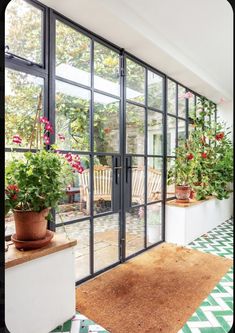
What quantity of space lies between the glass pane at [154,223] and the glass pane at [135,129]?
79 cm

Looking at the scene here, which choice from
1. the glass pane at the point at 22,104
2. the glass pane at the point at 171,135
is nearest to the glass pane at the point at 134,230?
the glass pane at the point at 171,135

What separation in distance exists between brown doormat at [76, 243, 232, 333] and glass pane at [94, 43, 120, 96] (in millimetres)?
1837

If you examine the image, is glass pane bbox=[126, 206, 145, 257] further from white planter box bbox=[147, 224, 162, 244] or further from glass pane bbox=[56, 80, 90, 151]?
glass pane bbox=[56, 80, 90, 151]

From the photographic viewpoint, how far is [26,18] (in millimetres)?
1730

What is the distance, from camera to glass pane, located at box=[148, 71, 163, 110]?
296 cm

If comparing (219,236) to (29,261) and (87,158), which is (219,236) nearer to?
(87,158)

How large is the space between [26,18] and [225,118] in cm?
422

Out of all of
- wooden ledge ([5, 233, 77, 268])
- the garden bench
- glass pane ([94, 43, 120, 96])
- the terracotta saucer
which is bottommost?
wooden ledge ([5, 233, 77, 268])

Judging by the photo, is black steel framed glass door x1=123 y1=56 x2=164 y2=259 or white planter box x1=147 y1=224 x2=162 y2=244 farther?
white planter box x1=147 y1=224 x2=162 y2=244

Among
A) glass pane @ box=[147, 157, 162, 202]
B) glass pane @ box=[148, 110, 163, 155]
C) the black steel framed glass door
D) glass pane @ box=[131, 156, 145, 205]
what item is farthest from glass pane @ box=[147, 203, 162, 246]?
glass pane @ box=[148, 110, 163, 155]

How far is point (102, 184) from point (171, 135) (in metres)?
1.58

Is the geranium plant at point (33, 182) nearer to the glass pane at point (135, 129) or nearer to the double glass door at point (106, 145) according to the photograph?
the double glass door at point (106, 145)

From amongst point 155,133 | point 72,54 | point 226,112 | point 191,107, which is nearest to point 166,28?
point 72,54

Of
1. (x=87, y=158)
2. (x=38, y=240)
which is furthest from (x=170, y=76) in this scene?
(x=38, y=240)
